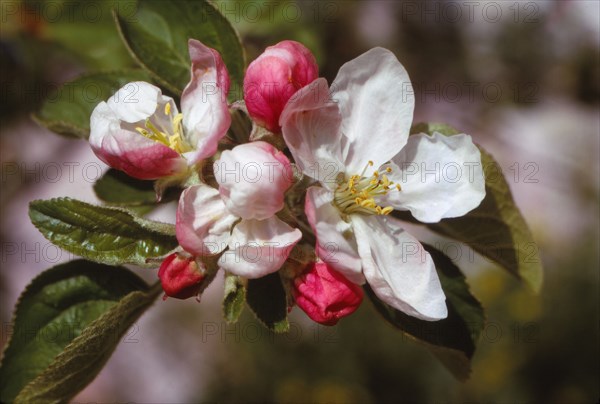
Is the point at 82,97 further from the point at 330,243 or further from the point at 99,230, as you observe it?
the point at 330,243

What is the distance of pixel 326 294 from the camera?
1.04 metres

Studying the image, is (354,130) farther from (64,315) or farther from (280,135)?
(64,315)

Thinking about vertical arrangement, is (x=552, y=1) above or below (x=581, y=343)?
above

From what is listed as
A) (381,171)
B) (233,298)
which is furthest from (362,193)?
(233,298)

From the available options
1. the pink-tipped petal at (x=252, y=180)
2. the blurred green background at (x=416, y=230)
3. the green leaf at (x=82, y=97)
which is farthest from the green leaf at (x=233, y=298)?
the blurred green background at (x=416, y=230)

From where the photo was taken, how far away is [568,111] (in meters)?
3.95

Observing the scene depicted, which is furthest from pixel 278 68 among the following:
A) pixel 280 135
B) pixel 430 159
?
pixel 430 159

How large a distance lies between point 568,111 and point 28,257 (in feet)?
9.67

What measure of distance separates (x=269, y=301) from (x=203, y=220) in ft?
0.63

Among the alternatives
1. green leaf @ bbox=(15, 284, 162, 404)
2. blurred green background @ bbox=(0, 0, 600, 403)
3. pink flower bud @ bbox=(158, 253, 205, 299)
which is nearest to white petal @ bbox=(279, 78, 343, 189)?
pink flower bud @ bbox=(158, 253, 205, 299)

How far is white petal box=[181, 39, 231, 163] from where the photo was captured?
105cm

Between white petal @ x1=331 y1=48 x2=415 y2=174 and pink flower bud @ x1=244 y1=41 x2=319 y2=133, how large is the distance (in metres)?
0.09

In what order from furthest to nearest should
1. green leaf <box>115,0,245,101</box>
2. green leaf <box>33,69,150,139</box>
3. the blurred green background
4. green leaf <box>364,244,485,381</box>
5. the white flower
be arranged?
the blurred green background
green leaf <box>33,69,150,139</box>
green leaf <box>115,0,245,101</box>
green leaf <box>364,244,485,381</box>
the white flower

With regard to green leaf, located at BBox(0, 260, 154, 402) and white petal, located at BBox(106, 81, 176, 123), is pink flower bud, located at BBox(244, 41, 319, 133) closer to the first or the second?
white petal, located at BBox(106, 81, 176, 123)
